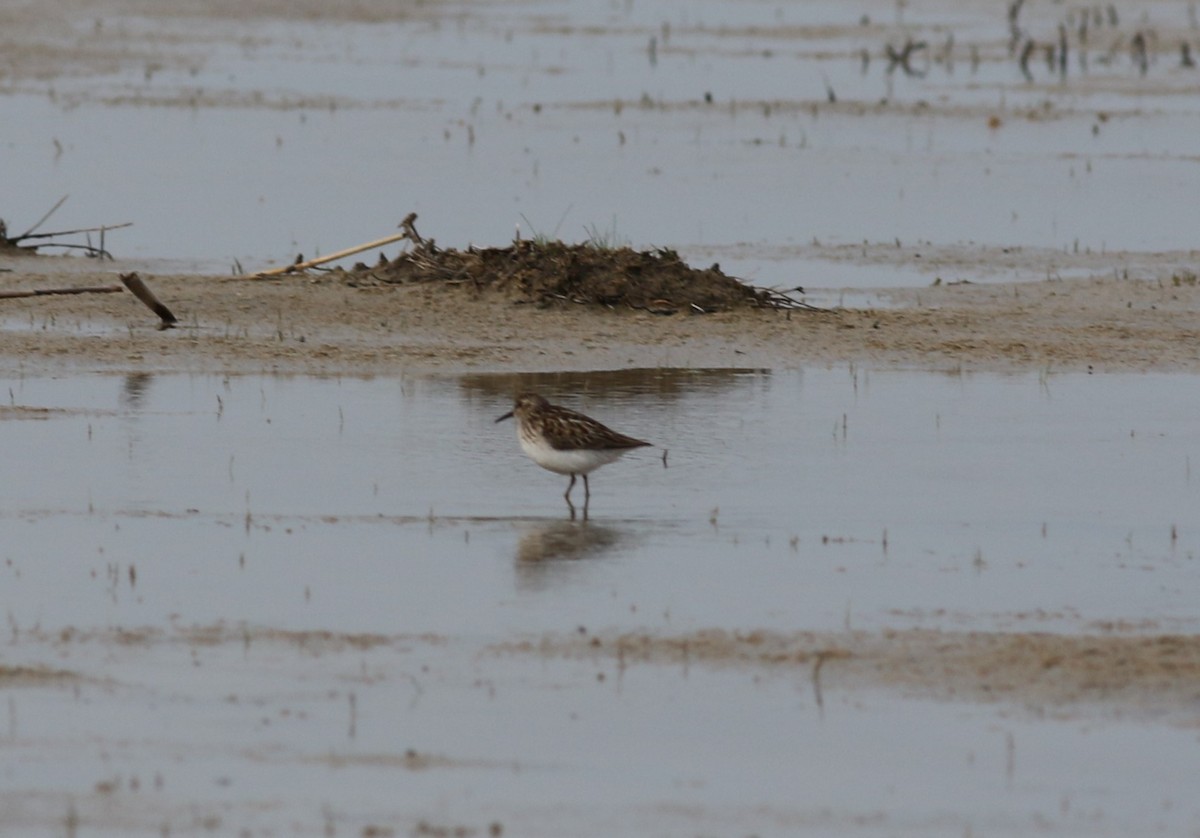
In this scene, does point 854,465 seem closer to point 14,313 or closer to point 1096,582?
point 1096,582

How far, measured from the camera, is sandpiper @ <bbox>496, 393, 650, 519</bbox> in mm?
11266

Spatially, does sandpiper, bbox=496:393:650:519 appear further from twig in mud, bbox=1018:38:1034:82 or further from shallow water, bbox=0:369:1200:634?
twig in mud, bbox=1018:38:1034:82

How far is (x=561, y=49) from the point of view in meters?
42.9

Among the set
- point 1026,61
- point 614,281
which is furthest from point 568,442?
point 1026,61

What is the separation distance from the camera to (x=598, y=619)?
9.33 meters

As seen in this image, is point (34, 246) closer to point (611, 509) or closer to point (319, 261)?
point (319, 261)

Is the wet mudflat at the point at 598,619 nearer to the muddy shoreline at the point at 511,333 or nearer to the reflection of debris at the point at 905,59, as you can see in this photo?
the muddy shoreline at the point at 511,333

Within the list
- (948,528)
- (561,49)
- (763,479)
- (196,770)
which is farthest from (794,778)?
(561,49)

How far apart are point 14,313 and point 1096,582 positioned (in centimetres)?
964

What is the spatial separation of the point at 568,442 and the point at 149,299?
5.95 metres

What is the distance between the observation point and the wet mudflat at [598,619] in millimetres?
7363

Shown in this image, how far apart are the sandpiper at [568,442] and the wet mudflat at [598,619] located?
9.9 inches

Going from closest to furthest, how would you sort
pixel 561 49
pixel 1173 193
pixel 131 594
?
1. pixel 131 594
2. pixel 1173 193
3. pixel 561 49

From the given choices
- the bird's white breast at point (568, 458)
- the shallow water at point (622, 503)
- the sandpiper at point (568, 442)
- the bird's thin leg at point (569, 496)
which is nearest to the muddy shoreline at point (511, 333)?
the shallow water at point (622, 503)
